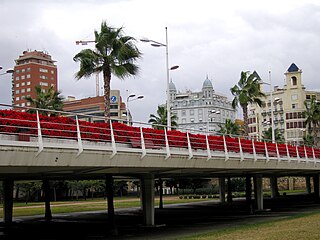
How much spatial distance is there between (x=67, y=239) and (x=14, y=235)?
5213 millimetres

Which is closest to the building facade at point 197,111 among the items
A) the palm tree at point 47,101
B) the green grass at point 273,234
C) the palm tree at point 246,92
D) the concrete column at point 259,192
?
the palm tree at point 246,92

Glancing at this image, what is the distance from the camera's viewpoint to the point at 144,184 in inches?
1330

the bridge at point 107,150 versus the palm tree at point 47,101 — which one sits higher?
the palm tree at point 47,101

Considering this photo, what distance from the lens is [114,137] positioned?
24.4 metres

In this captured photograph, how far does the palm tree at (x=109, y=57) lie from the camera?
124 ft

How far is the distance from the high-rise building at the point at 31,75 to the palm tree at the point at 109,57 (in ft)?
436

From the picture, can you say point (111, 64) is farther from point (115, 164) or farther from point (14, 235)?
point (115, 164)

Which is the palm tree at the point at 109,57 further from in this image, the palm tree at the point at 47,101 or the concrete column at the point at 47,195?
the palm tree at the point at 47,101

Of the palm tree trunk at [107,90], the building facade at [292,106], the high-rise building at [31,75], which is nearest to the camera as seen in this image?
the palm tree trunk at [107,90]

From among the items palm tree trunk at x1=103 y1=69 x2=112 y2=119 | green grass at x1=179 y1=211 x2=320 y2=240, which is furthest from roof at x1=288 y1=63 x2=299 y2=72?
green grass at x1=179 y1=211 x2=320 y2=240

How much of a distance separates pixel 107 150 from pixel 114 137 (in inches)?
63.7

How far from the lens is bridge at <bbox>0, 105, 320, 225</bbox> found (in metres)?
19.5

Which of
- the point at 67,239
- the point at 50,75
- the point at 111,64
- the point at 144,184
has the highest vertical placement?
the point at 50,75

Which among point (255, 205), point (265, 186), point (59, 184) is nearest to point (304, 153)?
point (255, 205)
